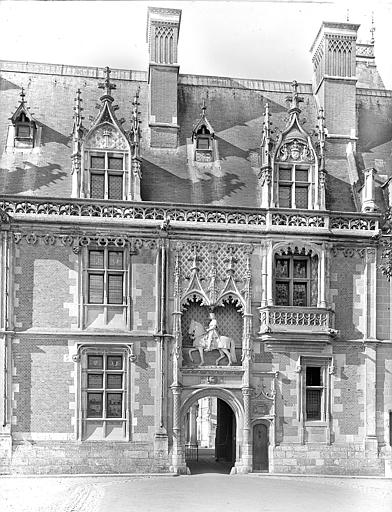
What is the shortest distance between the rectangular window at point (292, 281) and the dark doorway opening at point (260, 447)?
405 cm

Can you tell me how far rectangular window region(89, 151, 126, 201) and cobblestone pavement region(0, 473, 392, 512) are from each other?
899cm

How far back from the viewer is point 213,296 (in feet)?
89.7

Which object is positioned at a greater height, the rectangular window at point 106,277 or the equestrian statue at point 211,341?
the rectangular window at point 106,277

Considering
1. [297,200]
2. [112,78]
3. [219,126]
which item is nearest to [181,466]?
[297,200]

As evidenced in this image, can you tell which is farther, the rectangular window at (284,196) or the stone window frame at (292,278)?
the rectangular window at (284,196)

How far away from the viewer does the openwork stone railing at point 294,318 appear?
27078mm

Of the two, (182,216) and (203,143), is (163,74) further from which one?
(182,216)

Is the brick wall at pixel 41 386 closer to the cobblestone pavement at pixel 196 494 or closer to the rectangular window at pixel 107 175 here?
Result: the cobblestone pavement at pixel 196 494

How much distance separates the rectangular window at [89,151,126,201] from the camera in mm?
27781

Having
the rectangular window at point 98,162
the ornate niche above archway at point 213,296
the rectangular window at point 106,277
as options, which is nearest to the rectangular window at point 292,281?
the ornate niche above archway at point 213,296

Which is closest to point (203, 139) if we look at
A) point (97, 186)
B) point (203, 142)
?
point (203, 142)

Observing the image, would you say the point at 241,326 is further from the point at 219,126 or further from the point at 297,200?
the point at 219,126

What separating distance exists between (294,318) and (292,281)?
140 cm

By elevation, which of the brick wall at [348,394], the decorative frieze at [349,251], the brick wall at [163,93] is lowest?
the brick wall at [348,394]
